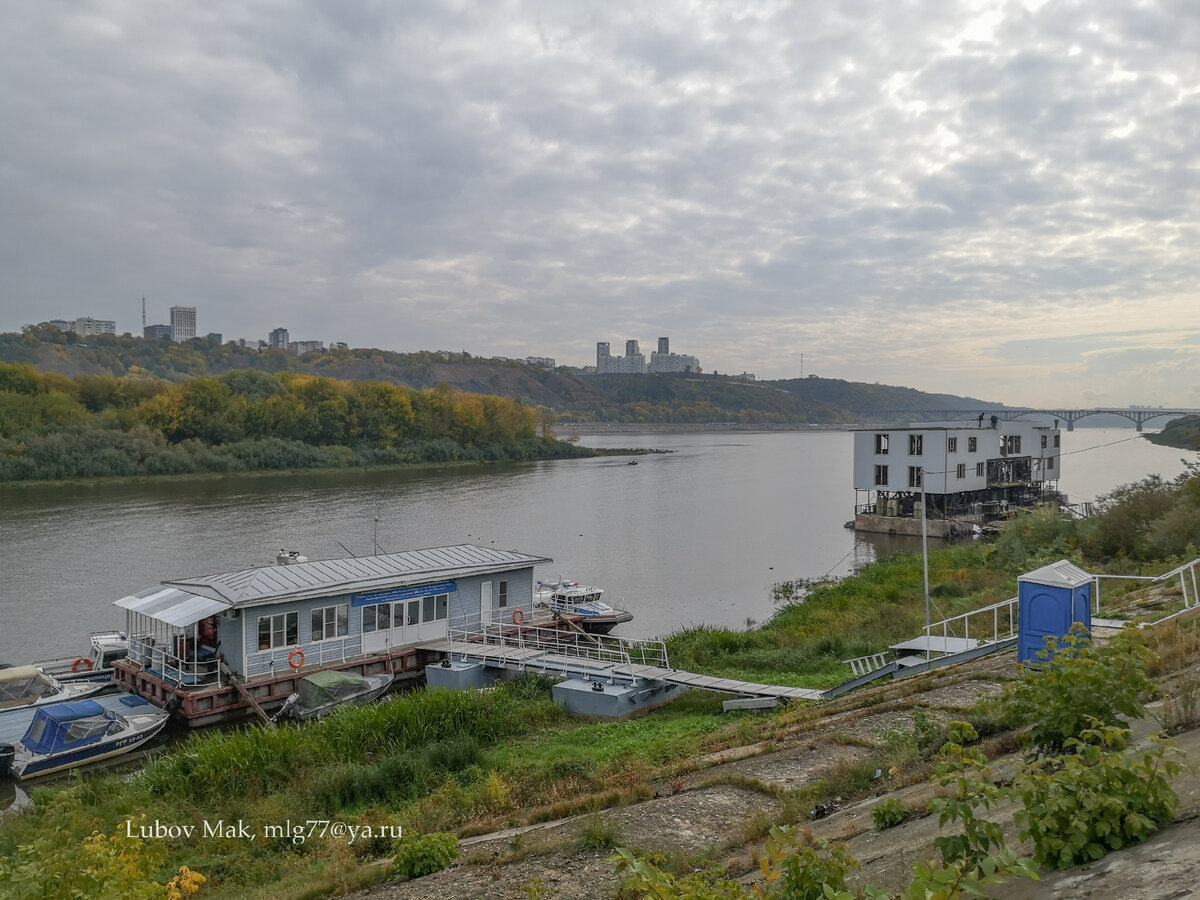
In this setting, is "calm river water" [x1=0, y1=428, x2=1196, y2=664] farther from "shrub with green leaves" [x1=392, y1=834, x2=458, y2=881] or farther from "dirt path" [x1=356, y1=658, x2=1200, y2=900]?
"shrub with green leaves" [x1=392, y1=834, x2=458, y2=881]

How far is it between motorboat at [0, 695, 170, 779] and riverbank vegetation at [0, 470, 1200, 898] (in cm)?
133

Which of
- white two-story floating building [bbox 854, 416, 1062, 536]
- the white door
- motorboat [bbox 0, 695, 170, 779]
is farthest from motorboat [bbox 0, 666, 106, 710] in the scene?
white two-story floating building [bbox 854, 416, 1062, 536]

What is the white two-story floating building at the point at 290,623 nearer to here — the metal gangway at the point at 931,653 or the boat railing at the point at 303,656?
the boat railing at the point at 303,656

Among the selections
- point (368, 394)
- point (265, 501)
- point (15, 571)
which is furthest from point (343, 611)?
point (368, 394)

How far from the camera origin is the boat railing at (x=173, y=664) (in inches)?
856

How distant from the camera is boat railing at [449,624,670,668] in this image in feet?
74.8

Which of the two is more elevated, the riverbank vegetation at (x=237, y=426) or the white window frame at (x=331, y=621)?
the riverbank vegetation at (x=237, y=426)

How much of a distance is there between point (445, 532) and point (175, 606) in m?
30.3

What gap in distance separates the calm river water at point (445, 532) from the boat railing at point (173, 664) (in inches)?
249

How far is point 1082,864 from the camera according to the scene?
4270 millimetres

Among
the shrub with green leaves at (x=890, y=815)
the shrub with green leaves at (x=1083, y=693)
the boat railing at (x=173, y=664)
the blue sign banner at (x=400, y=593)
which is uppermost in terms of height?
the shrub with green leaves at (x=1083, y=693)

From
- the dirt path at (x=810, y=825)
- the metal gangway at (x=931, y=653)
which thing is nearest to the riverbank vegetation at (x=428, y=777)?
the dirt path at (x=810, y=825)

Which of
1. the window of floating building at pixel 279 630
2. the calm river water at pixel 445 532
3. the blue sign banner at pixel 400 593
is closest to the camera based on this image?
the window of floating building at pixel 279 630

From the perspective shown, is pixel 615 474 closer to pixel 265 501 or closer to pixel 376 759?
pixel 265 501
